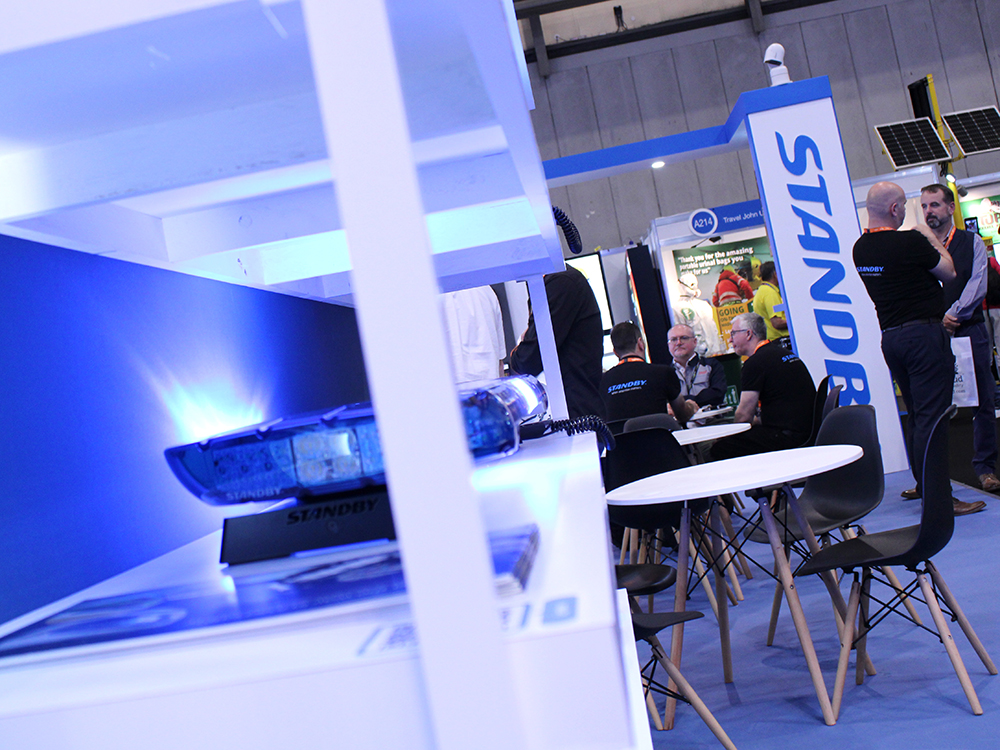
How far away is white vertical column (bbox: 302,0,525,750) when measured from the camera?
15.3 inches

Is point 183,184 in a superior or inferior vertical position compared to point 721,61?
inferior

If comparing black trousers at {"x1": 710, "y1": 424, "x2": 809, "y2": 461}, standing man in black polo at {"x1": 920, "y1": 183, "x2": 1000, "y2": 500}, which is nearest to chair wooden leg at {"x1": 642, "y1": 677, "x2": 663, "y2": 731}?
black trousers at {"x1": 710, "y1": 424, "x2": 809, "y2": 461}

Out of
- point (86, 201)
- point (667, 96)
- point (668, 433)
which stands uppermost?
point (667, 96)

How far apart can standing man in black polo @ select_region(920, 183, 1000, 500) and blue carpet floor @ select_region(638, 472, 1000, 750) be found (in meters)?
1.21

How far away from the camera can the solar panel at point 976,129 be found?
7.61 meters

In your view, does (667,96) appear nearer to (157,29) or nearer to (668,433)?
(668,433)

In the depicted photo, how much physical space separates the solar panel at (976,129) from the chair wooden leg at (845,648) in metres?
6.89

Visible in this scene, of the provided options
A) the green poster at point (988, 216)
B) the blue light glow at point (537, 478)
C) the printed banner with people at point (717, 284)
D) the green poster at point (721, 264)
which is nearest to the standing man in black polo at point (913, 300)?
the blue light glow at point (537, 478)

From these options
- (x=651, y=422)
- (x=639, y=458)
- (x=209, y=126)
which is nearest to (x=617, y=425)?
(x=651, y=422)

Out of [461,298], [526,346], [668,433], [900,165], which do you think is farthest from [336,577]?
[900,165]

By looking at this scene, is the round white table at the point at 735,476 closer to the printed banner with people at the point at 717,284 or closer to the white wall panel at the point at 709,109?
the printed banner with people at the point at 717,284

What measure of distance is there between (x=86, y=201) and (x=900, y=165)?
7.86 m

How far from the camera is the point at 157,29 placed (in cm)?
49

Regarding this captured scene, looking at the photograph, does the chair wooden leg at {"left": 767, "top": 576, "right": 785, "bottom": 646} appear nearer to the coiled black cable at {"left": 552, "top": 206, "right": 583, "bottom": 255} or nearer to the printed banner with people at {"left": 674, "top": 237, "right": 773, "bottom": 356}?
the coiled black cable at {"left": 552, "top": 206, "right": 583, "bottom": 255}
